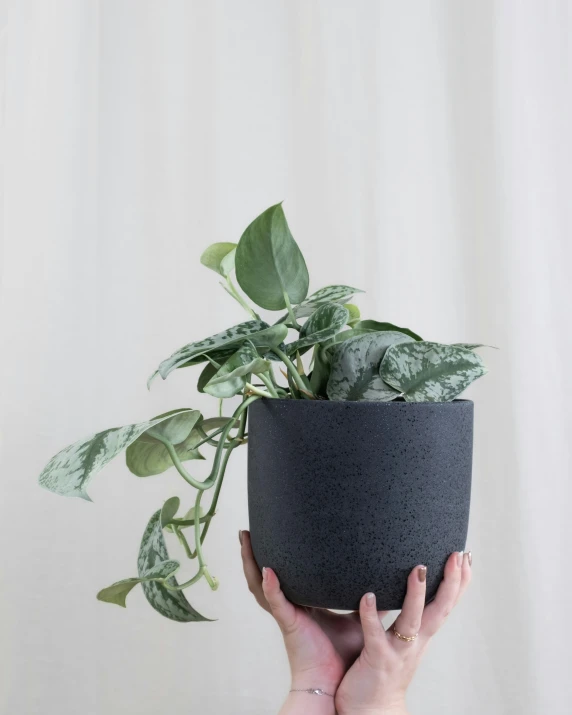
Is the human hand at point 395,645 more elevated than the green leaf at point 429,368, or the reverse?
the green leaf at point 429,368

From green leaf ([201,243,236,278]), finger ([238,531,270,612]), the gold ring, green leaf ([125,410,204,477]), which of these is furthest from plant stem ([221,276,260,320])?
the gold ring

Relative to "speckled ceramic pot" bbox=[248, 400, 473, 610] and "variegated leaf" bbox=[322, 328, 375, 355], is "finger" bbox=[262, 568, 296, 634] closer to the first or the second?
"speckled ceramic pot" bbox=[248, 400, 473, 610]

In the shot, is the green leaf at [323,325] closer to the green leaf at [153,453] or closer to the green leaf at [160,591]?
the green leaf at [153,453]

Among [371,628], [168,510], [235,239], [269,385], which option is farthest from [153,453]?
[235,239]

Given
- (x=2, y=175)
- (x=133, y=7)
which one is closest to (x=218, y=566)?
(x=2, y=175)

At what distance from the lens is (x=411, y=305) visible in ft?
3.85

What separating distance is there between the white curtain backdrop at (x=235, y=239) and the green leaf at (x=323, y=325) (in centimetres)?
47

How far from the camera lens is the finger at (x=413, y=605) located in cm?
67

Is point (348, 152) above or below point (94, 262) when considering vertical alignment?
above

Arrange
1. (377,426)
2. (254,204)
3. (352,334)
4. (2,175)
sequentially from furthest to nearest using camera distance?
(254,204) → (2,175) → (352,334) → (377,426)

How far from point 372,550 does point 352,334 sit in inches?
9.2

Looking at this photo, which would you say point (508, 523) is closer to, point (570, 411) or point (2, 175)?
point (570, 411)

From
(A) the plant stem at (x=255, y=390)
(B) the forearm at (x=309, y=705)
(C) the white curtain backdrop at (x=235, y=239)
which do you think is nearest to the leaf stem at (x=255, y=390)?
(A) the plant stem at (x=255, y=390)

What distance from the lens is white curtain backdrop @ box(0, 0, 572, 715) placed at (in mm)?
1123
